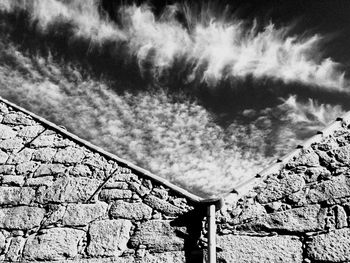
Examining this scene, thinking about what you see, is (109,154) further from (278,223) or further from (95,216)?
(278,223)

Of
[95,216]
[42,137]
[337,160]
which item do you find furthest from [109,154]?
[337,160]

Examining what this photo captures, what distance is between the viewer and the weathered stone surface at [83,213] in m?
4.16

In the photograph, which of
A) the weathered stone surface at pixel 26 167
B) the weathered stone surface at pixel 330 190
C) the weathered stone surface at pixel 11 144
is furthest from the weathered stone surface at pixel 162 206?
the weathered stone surface at pixel 11 144

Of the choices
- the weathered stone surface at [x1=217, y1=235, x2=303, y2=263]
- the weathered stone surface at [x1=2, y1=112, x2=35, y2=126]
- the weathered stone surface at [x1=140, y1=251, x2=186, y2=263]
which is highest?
the weathered stone surface at [x1=2, y1=112, x2=35, y2=126]

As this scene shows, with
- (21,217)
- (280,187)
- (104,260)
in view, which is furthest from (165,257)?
(21,217)

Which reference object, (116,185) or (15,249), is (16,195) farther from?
(116,185)

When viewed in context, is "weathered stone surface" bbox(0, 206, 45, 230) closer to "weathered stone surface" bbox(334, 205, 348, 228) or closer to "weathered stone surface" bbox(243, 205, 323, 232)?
"weathered stone surface" bbox(243, 205, 323, 232)

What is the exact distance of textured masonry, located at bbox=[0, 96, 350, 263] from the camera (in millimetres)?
3551

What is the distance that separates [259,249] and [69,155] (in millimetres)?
2815

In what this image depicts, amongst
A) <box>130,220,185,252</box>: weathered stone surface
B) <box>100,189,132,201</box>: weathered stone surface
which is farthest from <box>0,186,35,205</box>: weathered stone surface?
<box>130,220,185,252</box>: weathered stone surface

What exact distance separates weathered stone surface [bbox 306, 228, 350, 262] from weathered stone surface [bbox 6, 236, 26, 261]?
10.9 feet

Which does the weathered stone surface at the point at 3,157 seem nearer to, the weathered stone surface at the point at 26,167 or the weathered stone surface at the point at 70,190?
the weathered stone surface at the point at 26,167

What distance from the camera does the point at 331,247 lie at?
335 cm

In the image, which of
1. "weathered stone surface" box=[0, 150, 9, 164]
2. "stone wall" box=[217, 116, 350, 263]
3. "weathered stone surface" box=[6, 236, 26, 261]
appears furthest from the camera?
"weathered stone surface" box=[0, 150, 9, 164]
